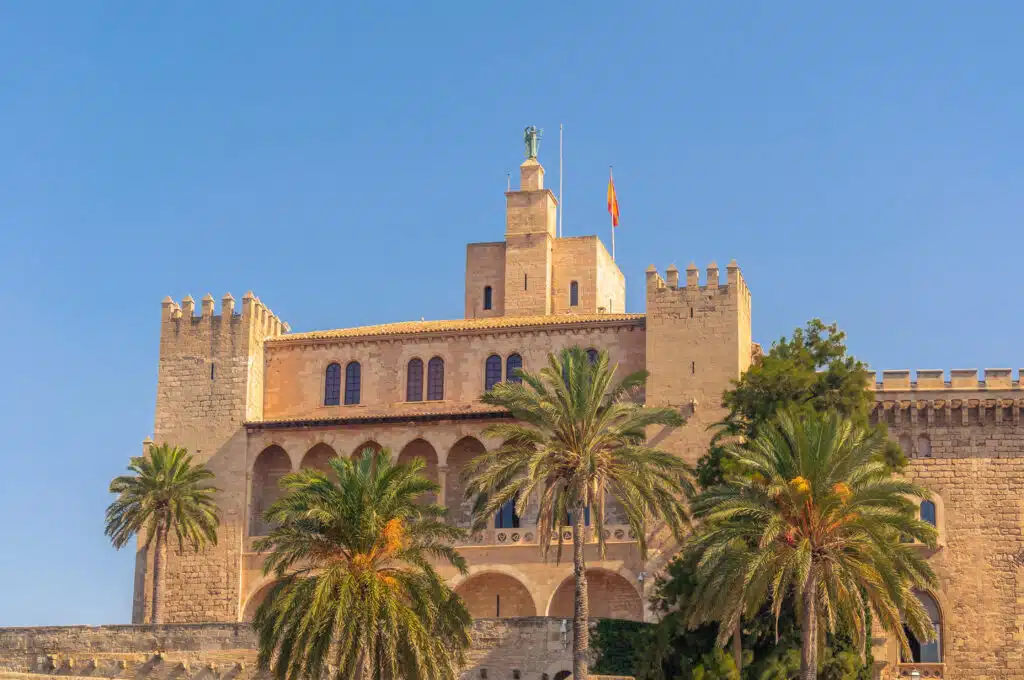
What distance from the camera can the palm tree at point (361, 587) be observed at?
37875mm

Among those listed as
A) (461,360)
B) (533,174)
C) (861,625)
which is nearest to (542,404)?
(861,625)

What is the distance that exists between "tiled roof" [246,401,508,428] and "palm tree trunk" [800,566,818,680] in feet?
62.3

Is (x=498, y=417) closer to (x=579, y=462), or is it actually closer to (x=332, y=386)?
(x=332, y=386)

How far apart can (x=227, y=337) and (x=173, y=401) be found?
288 centimetres

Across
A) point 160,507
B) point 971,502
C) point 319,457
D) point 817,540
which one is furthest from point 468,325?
point 817,540

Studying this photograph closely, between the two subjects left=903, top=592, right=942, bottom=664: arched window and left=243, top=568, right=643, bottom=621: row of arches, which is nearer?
left=903, top=592, right=942, bottom=664: arched window

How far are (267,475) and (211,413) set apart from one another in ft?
9.38

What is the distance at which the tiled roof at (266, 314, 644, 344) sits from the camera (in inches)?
2205

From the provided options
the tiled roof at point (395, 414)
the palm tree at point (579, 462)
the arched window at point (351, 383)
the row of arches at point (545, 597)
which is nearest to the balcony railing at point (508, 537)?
the row of arches at point (545, 597)

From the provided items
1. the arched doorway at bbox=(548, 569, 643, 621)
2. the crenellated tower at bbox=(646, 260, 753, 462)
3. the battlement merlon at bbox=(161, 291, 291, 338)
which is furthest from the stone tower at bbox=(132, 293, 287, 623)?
the crenellated tower at bbox=(646, 260, 753, 462)

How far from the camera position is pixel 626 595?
173ft

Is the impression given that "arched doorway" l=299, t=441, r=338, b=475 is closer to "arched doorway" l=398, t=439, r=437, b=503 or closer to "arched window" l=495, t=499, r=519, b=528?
"arched doorway" l=398, t=439, r=437, b=503

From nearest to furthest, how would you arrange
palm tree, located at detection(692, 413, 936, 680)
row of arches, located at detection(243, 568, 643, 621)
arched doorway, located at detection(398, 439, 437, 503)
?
palm tree, located at detection(692, 413, 936, 680) < row of arches, located at detection(243, 568, 643, 621) < arched doorway, located at detection(398, 439, 437, 503)

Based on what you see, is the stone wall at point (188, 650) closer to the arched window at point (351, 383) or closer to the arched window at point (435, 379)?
the arched window at point (351, 383)
